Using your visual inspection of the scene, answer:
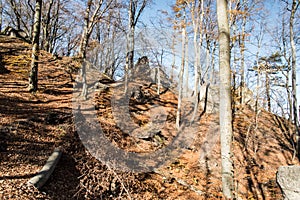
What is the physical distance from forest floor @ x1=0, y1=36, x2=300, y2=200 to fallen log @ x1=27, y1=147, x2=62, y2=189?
Answer: 100mm

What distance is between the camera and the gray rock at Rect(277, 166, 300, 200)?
496 cm

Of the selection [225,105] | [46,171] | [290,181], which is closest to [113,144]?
[46,171]

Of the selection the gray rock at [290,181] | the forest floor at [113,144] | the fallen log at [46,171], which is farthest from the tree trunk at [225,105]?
the fallen log at [46,171]

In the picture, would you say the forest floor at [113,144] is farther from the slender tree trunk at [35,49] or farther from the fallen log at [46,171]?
the slender tree trunk at [35,49]

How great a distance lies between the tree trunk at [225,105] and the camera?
3.78 metres

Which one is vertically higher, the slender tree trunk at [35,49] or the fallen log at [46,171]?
the slender tree trunk at [35,49]

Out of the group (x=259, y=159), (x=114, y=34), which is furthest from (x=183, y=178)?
(x=114, y=34)

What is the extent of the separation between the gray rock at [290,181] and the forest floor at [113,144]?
0.98 m

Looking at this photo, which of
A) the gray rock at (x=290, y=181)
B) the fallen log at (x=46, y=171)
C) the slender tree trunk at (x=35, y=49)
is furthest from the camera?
the slender tree trunk at (x=35, y=49)

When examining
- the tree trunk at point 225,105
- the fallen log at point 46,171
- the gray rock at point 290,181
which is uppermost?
the tree trunk at point 225,105

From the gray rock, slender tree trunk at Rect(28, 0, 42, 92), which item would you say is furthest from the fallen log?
the gray rock

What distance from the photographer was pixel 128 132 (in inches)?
342

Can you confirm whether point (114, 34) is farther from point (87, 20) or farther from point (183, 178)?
point (183, 178)

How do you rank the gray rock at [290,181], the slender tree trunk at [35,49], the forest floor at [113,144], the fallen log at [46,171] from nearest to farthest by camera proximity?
the fallen log at [46,171] → the forest floor at [113,144] → the gray rock at [290,181] → the slender tree trunk at [35,49]
